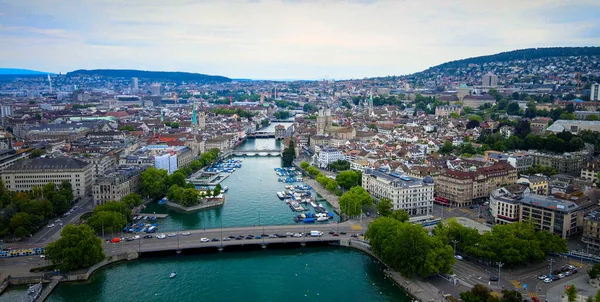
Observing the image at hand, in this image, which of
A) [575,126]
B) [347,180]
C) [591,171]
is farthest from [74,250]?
[575,126]

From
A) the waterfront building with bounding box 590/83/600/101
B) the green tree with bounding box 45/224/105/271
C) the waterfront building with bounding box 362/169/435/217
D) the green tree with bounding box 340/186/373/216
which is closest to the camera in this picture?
the green tree with bounding box 45/224/105/271

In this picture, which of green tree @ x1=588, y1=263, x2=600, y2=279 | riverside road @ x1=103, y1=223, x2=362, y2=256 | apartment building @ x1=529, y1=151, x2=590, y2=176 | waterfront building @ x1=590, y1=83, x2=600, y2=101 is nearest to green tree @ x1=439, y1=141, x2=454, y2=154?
apartment building @ x1=529, y1=151, x2=590, y2=176

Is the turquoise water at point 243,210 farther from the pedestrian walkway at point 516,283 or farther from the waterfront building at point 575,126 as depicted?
the waterfront building at point 575,126

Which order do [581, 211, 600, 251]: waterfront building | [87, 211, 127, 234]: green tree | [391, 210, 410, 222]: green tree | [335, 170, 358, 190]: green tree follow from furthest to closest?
[335, 170, 358, 190]: green tree, [391, 210, 410, 222]: green tree, [87, 211, 127, 234]: green tree, [581, 211, 600, 251]: waterfront building

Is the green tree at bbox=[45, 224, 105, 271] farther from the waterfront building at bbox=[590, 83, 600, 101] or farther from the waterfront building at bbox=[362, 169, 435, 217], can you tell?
the waterfront building at bbox=[590, 83, 600, 101]

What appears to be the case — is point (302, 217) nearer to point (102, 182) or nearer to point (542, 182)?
point (102, 182)

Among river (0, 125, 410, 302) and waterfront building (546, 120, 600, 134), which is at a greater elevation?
waterfront building (546, 120, 600, 134)

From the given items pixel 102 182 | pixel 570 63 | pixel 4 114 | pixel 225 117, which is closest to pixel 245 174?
pixel 102 182
